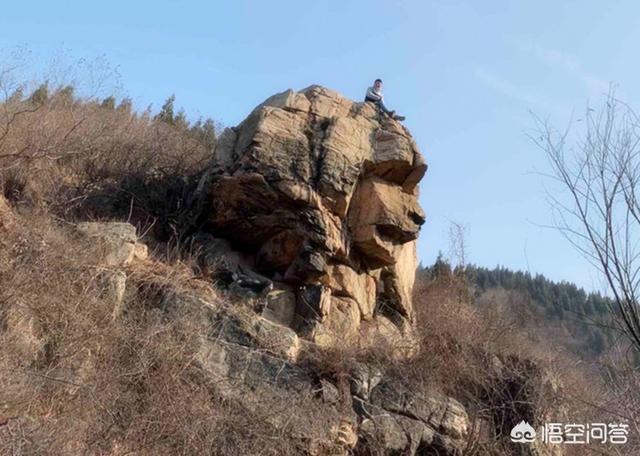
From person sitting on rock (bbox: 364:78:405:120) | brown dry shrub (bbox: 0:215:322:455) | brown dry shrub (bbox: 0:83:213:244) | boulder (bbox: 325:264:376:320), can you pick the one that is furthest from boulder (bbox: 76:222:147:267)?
person sitting on rock (bbox: 364:78:405:120)

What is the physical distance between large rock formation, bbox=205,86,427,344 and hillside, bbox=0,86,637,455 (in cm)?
3

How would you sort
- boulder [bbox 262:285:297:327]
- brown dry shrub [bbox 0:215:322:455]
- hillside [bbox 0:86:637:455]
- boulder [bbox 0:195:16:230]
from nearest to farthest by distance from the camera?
brown dry shrub [bbox 0:215:322:455], hillside [bbox 0:86:637:455], boulder [bbox 0:195:16:230], boulder [bbox 262:285:297:327]

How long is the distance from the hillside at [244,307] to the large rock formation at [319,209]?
3 centimetres

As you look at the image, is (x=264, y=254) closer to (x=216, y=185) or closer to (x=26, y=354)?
(x=216, y=185)

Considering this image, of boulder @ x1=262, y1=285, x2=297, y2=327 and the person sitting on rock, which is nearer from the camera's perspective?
boulder @ x1=262, y1=285, x2=297, y2=327

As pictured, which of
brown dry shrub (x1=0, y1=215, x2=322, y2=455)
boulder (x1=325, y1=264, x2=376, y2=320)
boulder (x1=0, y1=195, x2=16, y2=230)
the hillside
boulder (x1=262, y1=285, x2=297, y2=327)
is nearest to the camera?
brown dry shrub (x1=0, y1=215, x2=322, y2=455)

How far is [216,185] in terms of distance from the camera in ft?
33.1

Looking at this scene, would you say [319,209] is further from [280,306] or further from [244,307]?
[244,307]

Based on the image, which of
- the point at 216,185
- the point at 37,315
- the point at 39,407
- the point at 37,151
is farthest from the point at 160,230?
the point at 39,407

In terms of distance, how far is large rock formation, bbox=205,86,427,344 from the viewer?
9.48 meters

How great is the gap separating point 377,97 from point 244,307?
5.13 metres

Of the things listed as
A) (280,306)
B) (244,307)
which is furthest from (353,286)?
(244,307)

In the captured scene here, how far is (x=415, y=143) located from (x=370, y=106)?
1.17m

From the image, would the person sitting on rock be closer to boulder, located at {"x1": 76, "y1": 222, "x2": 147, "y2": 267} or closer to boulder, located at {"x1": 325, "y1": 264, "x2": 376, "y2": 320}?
boulder, located at {"x1": 325, "y1": 264, "x2": 376, "y2": 320}
